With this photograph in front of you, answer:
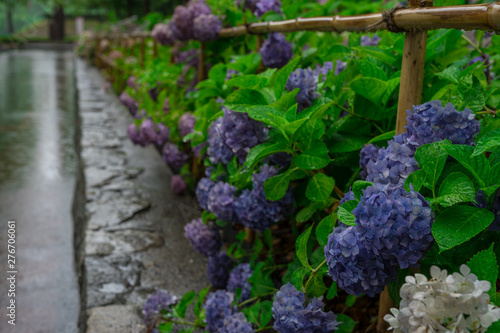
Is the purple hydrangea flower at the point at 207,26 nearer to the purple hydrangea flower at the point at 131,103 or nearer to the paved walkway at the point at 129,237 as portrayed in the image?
the paved walkway at the point at 129,237

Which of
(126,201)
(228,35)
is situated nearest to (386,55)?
(228,35)

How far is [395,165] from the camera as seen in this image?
33.7 inches

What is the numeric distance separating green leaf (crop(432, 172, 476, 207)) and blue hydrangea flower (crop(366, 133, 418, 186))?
76 mm

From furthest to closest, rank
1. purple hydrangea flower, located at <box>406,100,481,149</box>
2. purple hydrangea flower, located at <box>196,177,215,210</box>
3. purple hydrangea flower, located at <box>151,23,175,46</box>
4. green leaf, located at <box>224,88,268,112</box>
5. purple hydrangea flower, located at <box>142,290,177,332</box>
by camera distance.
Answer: purple hydrangea flower, located at <box>151,23,175,46</box>
purple hydrangea flower, located at <box>196,177,215,210</box>
purple hydrangea flower, located at <box>142,290,177,332</box>
green leaf, located at <box>224,88,268,112</box>
purple hydrangea flower, located at <box>406,100,481,149</box>

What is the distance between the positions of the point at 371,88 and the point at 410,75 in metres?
0.19

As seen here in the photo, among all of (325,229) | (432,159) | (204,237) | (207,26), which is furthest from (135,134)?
(432,159)

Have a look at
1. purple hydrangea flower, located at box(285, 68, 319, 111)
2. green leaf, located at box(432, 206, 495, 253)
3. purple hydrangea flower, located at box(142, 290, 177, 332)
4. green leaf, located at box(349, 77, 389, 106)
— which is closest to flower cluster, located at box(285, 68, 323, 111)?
purple hydrangea flower, located at box(285, 68, 319, 111)

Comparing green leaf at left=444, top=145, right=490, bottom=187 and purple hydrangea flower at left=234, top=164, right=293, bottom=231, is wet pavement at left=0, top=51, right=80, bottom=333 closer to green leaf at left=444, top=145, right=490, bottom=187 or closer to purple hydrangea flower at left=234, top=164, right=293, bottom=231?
purple hydrangea flower at left=234, top=164, right=293, bottom=231

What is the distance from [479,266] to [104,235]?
1.76 m

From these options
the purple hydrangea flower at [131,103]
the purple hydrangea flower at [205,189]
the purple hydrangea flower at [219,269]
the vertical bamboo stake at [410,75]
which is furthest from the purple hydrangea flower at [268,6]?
the purple hydrangea flower at [131,103]

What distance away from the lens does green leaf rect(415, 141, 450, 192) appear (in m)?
0.78

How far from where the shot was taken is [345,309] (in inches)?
51.7

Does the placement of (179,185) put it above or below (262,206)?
below

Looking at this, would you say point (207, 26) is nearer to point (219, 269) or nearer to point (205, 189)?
point (205, 189)
